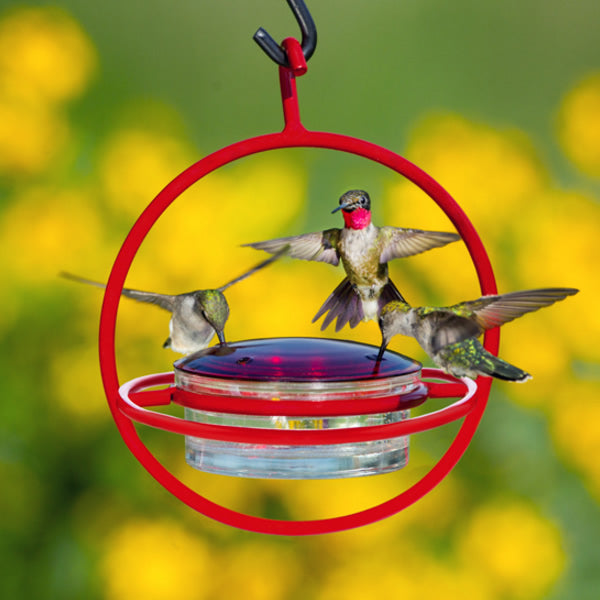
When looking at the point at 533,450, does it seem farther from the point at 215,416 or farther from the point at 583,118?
the point at 215,416

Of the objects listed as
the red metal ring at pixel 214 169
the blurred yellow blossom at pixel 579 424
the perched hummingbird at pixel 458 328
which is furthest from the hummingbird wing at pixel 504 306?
the blurred yellow blossom at pixel 579 424

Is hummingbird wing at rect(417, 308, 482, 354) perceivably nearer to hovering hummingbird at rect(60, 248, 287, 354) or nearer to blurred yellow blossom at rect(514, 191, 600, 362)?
hovering hummingbird at rect(60, 248, 287, 354)

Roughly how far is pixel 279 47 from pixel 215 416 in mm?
609

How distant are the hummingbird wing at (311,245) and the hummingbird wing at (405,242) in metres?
0.10

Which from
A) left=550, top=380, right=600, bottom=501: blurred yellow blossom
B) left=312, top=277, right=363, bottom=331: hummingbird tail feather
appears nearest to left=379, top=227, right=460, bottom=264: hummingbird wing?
left=312, top=277, right=363, bottom=331: hummingbird tail feather

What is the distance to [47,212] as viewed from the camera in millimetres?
2775

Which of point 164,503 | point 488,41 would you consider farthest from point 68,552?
point 488,41

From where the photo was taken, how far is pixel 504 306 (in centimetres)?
135

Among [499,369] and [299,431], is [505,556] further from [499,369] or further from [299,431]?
[299,431]

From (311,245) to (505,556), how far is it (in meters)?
1.80

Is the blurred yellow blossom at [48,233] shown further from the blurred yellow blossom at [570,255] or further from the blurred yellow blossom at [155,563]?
the blurred yellow blossom at [570,255]

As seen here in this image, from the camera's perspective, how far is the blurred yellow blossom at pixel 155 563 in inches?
111

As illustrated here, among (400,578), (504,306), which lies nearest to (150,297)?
(504,306)

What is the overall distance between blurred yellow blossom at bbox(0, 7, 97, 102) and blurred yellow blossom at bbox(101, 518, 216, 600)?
1.53 m
